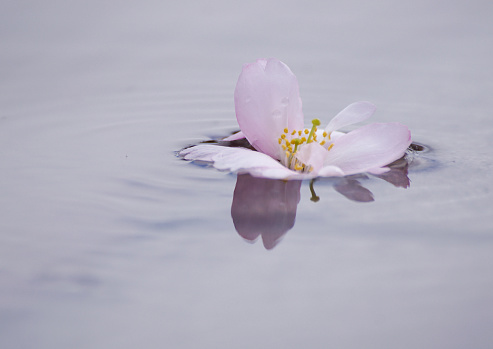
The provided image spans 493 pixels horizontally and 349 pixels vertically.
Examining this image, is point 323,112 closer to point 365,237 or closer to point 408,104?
point 408,104

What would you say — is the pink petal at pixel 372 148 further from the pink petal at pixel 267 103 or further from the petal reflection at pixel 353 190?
the pink petal at pixel 267 103

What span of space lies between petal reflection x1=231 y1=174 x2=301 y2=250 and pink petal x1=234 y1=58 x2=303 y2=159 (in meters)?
0.11

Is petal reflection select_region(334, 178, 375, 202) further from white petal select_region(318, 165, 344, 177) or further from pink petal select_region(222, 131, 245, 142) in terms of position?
pink petal select_region(222, 131, 245, 142)

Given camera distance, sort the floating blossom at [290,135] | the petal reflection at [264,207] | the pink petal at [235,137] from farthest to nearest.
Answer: the pink petal at [235,137]
the floating blossom at [290,135]
the petal reflection at [264,207]

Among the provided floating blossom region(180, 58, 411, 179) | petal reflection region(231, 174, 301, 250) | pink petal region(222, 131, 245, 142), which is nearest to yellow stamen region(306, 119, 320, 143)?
floating blossom region(180, 58, 411, 179)

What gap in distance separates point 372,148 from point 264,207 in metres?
0.31

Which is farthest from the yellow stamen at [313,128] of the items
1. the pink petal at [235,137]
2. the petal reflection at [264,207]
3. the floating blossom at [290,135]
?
the pink petal at [235,137]

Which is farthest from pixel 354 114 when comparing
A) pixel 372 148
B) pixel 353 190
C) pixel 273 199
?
pixel 273 199

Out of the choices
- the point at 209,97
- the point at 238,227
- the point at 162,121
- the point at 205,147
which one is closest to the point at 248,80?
the point at 205,147

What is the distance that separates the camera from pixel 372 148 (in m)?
1.56

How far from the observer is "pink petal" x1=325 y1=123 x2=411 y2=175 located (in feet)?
5.06

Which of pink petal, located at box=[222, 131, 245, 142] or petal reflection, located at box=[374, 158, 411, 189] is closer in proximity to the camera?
petal reflection, located at box=[374, 158, 411, 189]

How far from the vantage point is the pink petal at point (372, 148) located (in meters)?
1.54

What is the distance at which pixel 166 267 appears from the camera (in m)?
1.19
